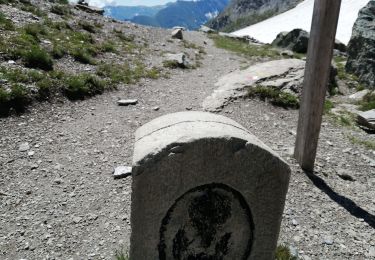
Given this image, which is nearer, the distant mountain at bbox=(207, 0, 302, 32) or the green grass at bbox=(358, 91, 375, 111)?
the green grass at bbox=(358, 91, 375, 111)

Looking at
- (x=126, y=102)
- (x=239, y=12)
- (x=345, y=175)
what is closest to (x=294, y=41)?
(x=126, y=102)

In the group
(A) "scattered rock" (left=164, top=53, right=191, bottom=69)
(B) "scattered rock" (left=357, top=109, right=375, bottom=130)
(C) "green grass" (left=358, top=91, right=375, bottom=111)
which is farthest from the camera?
(A) "scattered rock" (left=164, top=53, right=191, bottom=69)

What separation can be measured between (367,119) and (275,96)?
2.39 m

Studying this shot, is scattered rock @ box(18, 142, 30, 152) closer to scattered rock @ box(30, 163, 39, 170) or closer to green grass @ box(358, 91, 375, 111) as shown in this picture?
scattered rock @ box(30, 163, 39, 170)

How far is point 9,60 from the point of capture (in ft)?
32.2

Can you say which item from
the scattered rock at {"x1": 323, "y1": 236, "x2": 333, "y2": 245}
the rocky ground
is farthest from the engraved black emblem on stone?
the scattered rock at {"x1": 323, "y1": 236, "x2": 333, "y2": 245}

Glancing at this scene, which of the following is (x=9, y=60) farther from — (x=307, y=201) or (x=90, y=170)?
(x=307, y=201)

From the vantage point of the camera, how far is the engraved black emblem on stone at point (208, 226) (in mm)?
4055

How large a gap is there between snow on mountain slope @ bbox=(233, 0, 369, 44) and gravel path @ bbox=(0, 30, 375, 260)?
32.5 m

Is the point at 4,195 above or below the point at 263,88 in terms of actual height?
below

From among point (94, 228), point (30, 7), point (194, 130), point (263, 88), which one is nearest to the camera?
point (194, 130)

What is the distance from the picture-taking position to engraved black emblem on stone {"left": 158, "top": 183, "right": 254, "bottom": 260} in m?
4.05

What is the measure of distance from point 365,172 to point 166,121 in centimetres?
513

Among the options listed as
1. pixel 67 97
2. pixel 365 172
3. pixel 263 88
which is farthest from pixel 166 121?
pixel 263 88
